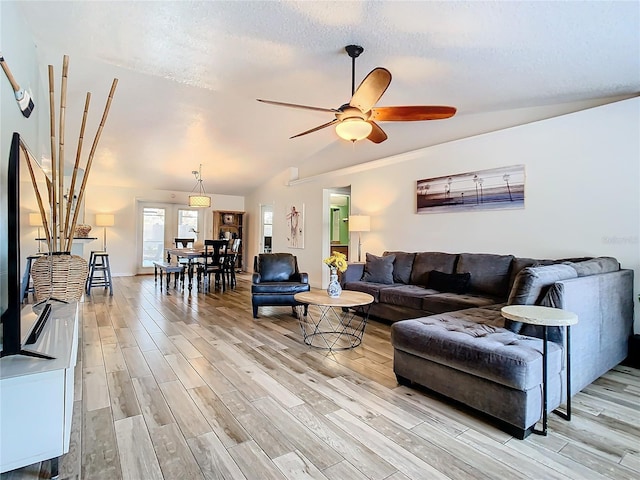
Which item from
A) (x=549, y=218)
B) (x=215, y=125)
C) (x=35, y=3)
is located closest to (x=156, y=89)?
(x=215, y=125)

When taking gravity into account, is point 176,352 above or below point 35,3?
below

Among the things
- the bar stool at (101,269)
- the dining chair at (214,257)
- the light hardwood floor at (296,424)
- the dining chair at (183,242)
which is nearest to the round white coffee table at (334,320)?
the light hardwood floor at (296,424)

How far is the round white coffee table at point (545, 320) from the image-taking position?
1.86 meters

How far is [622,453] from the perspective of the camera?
1764mm

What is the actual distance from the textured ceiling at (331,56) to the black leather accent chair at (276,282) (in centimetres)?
226

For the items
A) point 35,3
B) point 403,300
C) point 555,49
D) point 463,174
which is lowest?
point 403,300

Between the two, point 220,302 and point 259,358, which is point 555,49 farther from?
point 220,302

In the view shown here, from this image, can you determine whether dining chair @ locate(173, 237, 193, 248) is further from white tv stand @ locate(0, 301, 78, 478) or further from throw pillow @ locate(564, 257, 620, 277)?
throw pillow @ locate(564, 257, 620, 277)

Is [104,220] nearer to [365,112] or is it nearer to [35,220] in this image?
[35,220]

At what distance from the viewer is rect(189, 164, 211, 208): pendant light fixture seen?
23.3 feet

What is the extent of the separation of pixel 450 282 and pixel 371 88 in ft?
8.35

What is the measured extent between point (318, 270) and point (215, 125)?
3.35m

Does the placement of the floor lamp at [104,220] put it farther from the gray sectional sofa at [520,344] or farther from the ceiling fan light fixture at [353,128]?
the gray sectional sofa at [520,344]

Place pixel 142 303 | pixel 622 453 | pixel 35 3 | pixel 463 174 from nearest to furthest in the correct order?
pixel 622 453 → pixel 35 3 → pixel 463 174 → pixel 142 303
